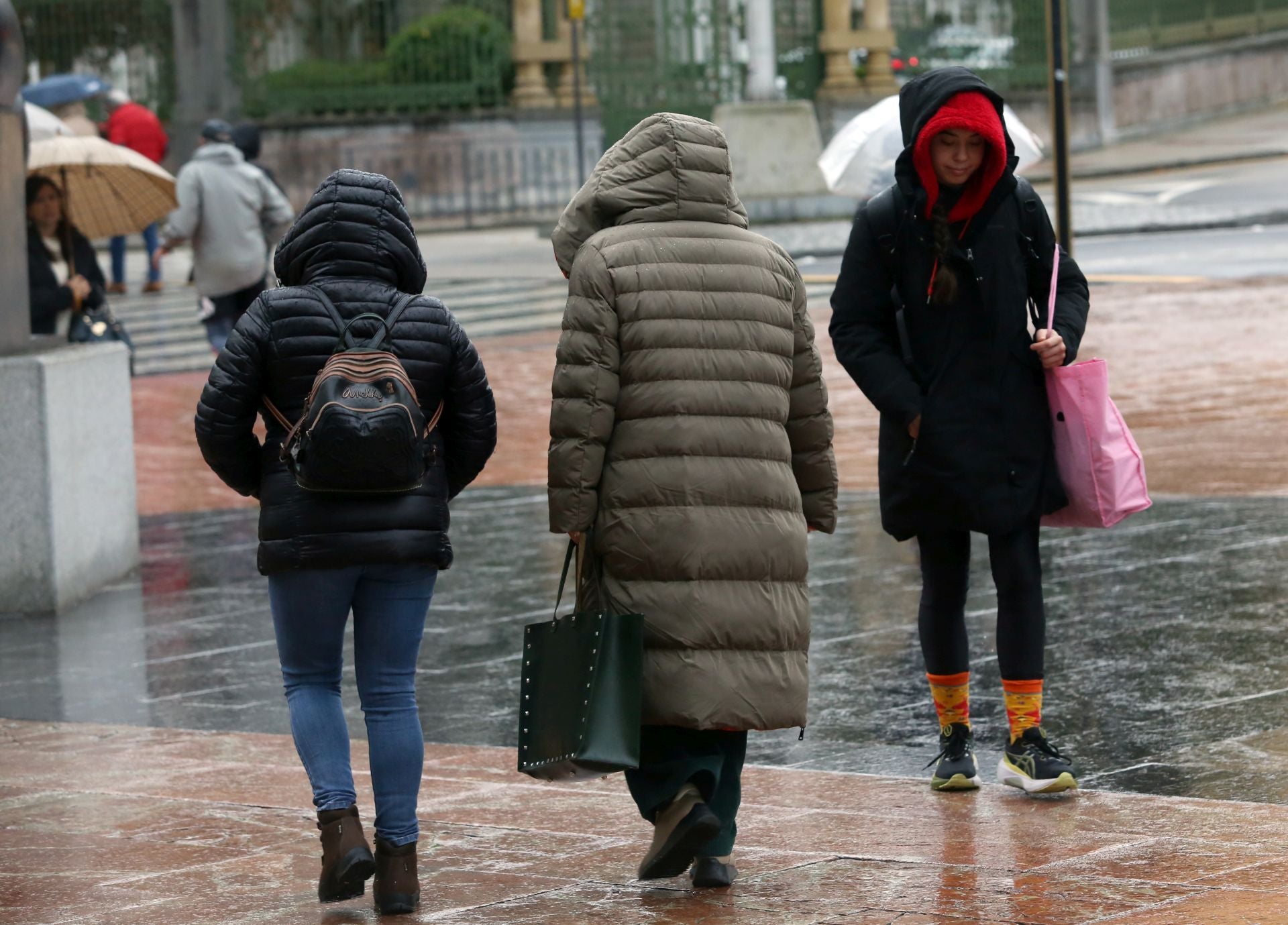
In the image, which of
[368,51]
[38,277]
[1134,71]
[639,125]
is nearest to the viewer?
[639,125]

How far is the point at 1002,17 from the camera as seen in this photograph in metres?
34.5

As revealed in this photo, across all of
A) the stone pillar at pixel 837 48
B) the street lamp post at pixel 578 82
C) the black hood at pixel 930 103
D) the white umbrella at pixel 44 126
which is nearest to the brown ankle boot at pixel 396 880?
the black hood at pixel 930 103

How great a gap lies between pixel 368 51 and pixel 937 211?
28696mm

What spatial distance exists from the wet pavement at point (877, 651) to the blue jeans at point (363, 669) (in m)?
1.55

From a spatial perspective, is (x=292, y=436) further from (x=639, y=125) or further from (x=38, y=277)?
(x=38, y=277)

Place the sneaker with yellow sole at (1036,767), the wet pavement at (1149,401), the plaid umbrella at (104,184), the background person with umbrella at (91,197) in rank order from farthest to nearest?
the plaid umbrella at (104,184), the background person with umbrella at (91,197), the wet pavement at (1149,401), the sneaker with yellow sole at (1036,767)

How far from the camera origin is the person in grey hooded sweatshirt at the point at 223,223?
13.4 metres

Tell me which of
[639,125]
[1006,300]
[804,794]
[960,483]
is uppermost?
[639,125]

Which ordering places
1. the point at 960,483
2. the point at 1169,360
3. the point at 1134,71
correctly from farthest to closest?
the point at 1134,71 < the point at 1169,360 < the point at 960,483

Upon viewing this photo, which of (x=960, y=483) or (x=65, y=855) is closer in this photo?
(x=65, y=855)

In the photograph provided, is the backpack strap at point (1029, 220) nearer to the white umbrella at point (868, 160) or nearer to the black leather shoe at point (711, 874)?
the black leather shoe at point (711, 874)

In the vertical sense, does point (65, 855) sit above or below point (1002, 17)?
below

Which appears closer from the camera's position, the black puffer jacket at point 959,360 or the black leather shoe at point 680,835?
the black leather shoe at point 680,835

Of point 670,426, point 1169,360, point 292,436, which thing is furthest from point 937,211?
point 1169,360
